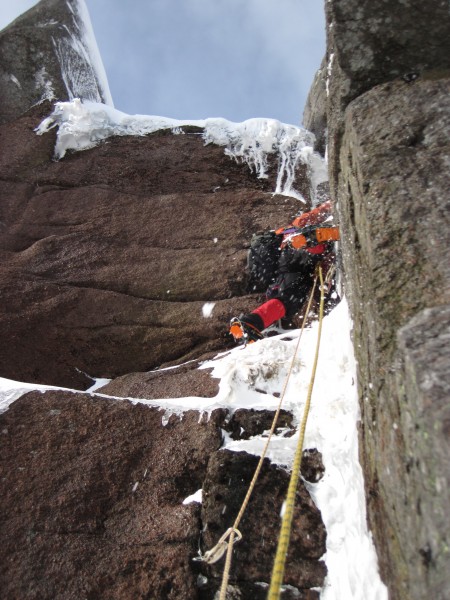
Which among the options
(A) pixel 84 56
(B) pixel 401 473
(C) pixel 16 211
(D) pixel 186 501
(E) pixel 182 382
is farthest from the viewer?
(A) pixel 84 56

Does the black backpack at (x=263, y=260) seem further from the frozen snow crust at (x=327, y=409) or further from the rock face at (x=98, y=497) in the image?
the rock face at (x=98, y=497)

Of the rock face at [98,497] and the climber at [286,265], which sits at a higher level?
the climber at [286,265]

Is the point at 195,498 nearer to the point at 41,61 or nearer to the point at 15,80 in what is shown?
the point at 15,80

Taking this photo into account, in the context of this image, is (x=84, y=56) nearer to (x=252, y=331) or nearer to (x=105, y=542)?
(x=252, y=331)

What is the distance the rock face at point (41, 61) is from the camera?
29.3 feet

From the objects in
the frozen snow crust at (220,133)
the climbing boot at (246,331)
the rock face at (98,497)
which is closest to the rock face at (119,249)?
the frozen snow crust at (220,133)

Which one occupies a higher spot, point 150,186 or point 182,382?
point 150,186

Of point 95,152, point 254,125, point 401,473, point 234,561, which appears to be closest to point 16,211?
point 95,152

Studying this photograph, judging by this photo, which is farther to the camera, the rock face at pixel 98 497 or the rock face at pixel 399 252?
the rock face at pixel 98 497

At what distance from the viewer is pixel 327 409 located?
3531 mm

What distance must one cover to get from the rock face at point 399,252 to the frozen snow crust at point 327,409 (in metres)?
0.20

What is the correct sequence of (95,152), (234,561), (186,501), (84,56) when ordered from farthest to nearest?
(84,56) < (95,152) < (186,501) < (234,561)

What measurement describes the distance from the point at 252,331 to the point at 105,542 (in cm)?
269

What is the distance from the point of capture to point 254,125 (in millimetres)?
8422
